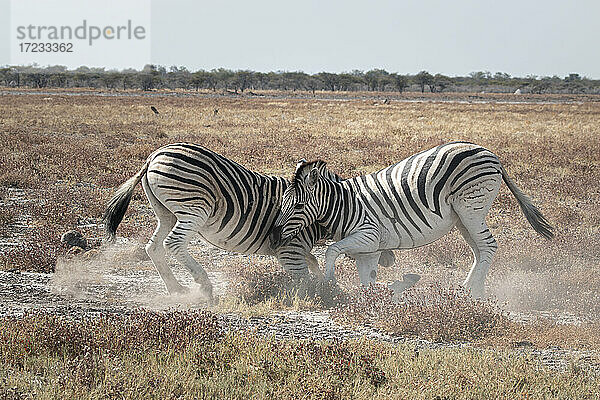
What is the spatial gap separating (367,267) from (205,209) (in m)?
2.08

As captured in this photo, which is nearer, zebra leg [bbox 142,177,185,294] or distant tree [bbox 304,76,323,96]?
zebra leg [bbox 142,177,185,294]

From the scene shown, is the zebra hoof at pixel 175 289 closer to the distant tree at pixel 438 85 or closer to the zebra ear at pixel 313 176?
the zebra ear at pixel 313 176

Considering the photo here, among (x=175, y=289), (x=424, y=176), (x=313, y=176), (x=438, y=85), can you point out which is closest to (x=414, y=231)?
(x=424, y=176)

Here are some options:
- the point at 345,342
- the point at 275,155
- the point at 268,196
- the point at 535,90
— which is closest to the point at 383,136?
the point at 275,155

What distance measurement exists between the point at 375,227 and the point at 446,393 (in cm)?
316

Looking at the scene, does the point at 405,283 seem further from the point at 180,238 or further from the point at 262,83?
the point at 262,83

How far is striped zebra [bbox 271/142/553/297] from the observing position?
745 cm

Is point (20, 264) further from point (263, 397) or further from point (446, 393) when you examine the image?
point (446, 393)

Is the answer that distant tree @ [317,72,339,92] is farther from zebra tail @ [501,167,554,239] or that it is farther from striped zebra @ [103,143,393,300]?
striped zebra @ [103,143,393,300]

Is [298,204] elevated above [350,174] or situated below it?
above

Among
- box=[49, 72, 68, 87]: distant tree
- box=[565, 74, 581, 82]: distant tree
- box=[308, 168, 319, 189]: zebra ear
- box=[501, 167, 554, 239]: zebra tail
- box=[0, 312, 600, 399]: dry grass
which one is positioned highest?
box=[565, 74, 581, 82]: distant tree

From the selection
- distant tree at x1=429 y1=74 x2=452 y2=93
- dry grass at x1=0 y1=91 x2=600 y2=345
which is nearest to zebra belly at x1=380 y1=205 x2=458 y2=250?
dry grass at x1=0 y1=91 x2=600 y2=345

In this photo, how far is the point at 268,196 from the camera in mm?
7836

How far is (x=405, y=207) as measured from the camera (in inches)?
303
